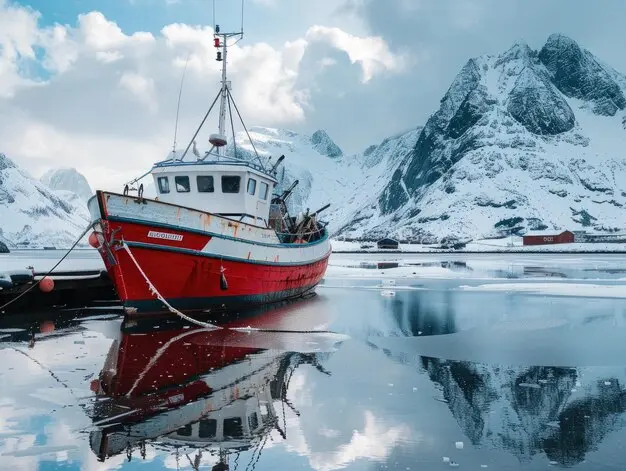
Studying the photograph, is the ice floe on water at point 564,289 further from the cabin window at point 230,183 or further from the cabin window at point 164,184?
the cabin window at point 164,184

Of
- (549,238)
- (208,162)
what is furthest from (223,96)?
(549,238)

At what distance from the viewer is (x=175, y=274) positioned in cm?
1770

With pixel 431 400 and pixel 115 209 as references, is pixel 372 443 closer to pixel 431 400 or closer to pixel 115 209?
pixel 431 400

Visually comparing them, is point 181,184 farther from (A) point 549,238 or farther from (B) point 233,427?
(A) point 549,238

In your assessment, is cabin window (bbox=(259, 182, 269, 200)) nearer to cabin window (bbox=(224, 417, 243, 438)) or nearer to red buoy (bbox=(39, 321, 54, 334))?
red buoy (bbox=(39, 321, 54, 334))

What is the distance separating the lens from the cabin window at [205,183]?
71.2 ft

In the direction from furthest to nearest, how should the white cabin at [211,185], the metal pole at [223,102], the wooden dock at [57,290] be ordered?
1. the metal pole at [223,102]
2. the white cabin at [211,185]
3. the wooden dock at [57,290]

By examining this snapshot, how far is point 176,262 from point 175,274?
40 cm

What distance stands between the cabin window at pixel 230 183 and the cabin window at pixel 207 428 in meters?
15.2

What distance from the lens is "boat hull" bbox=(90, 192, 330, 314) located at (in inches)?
668

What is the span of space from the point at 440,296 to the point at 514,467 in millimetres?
20096

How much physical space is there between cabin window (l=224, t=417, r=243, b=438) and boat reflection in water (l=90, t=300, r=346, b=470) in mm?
12

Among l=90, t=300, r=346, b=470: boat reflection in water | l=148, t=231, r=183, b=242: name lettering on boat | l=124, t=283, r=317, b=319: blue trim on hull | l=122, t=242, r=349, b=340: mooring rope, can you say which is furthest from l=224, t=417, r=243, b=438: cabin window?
l=124, t=283, r=317, b=319: blue trim on hull

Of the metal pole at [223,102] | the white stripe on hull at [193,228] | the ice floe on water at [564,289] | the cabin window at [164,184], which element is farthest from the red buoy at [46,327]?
the ice floe on water at [564,289]
